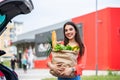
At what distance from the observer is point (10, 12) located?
3.09 metres

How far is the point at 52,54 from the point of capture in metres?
5.08

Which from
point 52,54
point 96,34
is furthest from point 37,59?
point 52,54

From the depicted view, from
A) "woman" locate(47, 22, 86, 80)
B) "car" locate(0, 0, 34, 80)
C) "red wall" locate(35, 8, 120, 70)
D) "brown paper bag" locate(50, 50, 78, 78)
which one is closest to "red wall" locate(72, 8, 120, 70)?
"red wall" locate(35, 8, 120, 70)

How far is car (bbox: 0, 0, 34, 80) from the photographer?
2906 mm

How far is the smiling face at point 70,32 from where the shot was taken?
526cm

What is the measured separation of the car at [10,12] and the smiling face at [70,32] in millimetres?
2174

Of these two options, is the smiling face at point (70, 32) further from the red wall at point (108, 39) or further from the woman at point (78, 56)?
the red wall at point (108, 39)

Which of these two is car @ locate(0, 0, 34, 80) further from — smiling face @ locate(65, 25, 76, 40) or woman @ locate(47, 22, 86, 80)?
smiling face @ locate(65, 25, 76, 40)

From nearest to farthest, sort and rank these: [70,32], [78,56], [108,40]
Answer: [78,56] < [70,32] < [108,40]

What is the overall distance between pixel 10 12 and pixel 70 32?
7.27 feet

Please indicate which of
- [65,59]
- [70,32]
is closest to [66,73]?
[65,59]

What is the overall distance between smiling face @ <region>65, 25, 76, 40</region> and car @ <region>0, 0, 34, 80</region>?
2174 mm

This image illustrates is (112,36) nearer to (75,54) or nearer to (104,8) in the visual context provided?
(104,8)

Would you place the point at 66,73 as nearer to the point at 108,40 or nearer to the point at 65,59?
the point at 65,59
